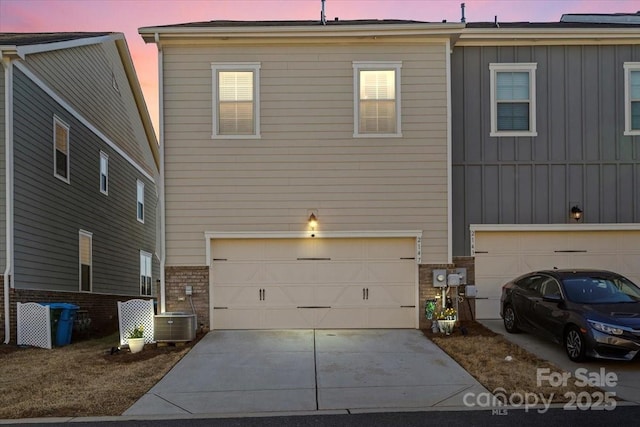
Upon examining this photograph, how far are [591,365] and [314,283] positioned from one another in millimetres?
6064

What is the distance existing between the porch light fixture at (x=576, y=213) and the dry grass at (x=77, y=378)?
9.03m

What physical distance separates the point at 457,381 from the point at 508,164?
6.79 m

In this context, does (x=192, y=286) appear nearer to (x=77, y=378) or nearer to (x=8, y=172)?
(x=77, y=378)

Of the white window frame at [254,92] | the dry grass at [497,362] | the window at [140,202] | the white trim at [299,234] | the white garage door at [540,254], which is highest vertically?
the white window frame at [254,92]

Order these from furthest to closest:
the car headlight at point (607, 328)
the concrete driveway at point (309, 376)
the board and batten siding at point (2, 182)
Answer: the board and batten siding at point (2, 182)
the car headlight at point (607, 328)
the concrete driveway at point (309, 376)

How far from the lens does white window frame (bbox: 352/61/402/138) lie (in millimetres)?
14422

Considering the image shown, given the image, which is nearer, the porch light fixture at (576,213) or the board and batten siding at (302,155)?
the board and batten siding at (302,155)

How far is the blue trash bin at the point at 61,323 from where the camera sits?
1391 cm

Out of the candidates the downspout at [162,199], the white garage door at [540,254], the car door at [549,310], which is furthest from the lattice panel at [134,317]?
the car door at [549,310]

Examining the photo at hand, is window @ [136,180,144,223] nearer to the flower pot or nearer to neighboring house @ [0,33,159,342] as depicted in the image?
neighboring house @ [0,33,159,342]

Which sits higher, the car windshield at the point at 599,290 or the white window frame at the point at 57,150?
the white window frame at the point at 57,150

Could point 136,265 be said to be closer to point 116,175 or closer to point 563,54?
point 116,175

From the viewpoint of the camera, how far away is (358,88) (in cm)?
1450

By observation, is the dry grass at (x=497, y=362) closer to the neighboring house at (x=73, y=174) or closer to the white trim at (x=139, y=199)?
the neighboring house at (x=73, y=174)
